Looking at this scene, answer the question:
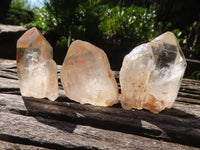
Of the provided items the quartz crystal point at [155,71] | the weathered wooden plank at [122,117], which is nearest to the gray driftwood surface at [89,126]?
the weathered wooden plank at [122,117]

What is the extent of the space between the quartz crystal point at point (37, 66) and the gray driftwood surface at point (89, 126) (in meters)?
0.07

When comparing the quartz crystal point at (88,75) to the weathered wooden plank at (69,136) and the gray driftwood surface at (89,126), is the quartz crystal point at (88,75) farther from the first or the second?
the weathered wooden plank at (69,136)

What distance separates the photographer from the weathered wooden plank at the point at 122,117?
1003 millimetres

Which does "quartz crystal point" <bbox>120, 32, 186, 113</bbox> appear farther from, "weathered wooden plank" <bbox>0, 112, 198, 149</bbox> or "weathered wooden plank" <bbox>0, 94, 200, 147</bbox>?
"weathered wooden plank" <bbox>0, 112, 198, 149</bbox>

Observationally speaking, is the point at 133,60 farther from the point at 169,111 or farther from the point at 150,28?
the point at 150,28

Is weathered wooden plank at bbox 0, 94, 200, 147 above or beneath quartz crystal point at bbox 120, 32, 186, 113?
beneath

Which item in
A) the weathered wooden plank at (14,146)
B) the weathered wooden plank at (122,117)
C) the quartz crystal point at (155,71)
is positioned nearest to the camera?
the weathered wooden plank at (14,146)

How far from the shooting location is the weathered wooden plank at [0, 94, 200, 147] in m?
1.00

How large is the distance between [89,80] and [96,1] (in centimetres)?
347

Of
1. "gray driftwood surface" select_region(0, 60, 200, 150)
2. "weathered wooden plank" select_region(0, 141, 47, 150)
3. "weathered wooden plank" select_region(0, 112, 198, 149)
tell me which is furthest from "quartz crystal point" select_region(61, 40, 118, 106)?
"weathered wooden plank" select_region(0, 141, 47, 150)

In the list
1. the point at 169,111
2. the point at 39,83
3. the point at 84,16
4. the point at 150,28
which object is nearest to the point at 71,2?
the point at 84,16

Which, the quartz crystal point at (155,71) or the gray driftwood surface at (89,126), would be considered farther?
the quartz crystal point at (155,71)

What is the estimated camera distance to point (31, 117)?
1082 millimetres

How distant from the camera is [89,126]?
103cm
